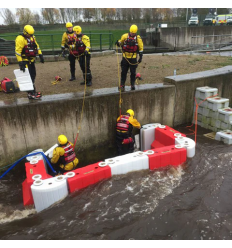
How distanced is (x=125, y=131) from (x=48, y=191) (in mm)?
2748

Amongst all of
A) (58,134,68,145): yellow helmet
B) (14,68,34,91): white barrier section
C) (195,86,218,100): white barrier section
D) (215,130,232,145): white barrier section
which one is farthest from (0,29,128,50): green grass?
(215,130,232,145): white barrier section

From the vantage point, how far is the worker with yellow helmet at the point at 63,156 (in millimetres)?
5371

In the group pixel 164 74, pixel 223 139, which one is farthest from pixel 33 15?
pixel 223 139

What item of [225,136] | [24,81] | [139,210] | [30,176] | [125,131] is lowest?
[139,210]

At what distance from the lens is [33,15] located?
169ft

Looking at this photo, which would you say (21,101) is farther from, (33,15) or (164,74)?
(33,15)

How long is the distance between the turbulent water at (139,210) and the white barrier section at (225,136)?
137 centimetres

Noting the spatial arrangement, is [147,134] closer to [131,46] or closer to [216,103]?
[216,103]

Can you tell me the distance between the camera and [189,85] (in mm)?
7648

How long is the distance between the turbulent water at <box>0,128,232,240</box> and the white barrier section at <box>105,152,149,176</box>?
13 cm

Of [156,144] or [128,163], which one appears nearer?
[128,163]

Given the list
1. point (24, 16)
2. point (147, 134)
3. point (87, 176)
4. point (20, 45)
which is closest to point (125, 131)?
point (147, 134)

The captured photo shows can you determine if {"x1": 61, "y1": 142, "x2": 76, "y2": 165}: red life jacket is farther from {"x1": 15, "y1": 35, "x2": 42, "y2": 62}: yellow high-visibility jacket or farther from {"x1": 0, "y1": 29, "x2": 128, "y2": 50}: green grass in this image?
{"x1": 0, "y1": 29, "x2": 128, "y2": 50}: green grass

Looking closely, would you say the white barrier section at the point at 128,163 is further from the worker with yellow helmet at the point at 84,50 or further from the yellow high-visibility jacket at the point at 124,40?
the worker with yellow helmet at the point at 84,50
